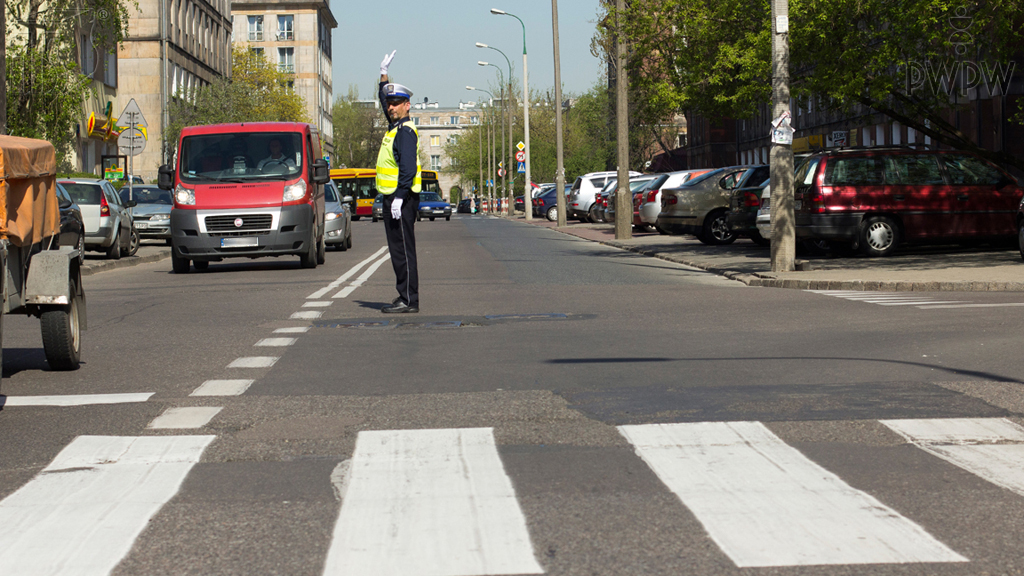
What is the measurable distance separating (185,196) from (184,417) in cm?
1413

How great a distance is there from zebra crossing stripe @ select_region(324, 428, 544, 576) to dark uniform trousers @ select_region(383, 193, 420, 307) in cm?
674

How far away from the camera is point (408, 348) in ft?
33.0

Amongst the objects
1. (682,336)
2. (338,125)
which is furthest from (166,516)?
(338,125)

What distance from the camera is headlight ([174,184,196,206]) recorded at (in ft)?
67.3

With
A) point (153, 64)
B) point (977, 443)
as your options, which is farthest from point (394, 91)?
point (153, 64)

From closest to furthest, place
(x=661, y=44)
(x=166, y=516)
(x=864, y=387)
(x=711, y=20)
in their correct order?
(x=166, y=516) < (x=864, y=387) < (x=711, y=20) < (x=661, y=44)

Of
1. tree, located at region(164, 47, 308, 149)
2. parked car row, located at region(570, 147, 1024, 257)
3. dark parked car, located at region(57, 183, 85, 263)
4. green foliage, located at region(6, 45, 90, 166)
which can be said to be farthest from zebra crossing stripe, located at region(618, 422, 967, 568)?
tree, located at region(164, 47, 308, 149)

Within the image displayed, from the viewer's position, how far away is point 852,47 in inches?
834

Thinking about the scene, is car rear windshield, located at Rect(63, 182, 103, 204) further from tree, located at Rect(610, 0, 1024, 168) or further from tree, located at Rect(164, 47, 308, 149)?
tree, located at Rect(164, 47, 308, 149)

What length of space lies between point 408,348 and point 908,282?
7819 millimetres

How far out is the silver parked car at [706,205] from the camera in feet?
90.4

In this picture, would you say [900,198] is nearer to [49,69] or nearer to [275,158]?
[275,158]

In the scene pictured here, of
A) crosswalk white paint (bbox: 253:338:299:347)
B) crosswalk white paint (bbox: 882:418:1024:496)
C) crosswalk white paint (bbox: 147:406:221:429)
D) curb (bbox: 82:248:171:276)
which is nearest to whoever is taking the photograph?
crosswalk white paint (bbox: 882:418:1024:496)

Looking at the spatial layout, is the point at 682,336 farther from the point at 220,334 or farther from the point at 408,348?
the point at 220,334
